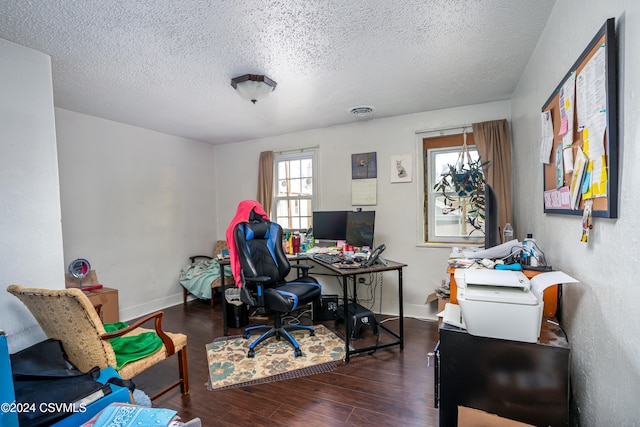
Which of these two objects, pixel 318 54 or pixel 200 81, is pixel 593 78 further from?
pixel 200 81

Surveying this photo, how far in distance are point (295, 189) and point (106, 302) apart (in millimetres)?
2610

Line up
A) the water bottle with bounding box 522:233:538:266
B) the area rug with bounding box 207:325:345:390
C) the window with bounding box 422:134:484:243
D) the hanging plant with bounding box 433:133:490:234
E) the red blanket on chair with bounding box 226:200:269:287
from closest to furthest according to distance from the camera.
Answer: the water bottle with bounding box 522:233:538:266 → the area rug with bounding box 207:325:345:390 → the red blanket on chair with bounding box 226:200:269:287 → the hanging plant with bounding box 433:133:490:234 → the window with bounding box 422:134:484:243

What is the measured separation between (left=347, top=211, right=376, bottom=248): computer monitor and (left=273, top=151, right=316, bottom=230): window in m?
0.88

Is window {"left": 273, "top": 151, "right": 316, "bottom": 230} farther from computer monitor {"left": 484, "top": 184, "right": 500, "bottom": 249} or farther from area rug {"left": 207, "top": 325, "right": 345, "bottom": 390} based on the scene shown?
computer monitor {"left": 484, "top": 184, "right": 500, "bottom": 249}

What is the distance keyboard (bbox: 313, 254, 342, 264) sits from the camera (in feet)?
9.89

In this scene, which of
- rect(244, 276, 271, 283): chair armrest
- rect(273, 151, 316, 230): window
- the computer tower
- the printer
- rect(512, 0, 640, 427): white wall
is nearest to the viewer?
rect(512, 0, 640, 427): white wall

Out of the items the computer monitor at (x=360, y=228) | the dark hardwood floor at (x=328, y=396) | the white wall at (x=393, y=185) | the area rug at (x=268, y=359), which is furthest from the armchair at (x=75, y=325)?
the white wall at (x=393, y=185)

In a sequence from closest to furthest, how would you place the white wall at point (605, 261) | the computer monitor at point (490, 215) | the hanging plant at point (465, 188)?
the white wall at point (605, 261), the computer monitor at point (490, 215), the hanging plant at point (465, 188)

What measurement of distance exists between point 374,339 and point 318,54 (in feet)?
8.59

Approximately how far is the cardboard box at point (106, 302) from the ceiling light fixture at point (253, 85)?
8.21 ft

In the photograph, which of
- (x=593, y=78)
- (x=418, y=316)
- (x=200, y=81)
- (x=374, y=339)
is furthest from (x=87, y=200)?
(x=593, y=78)

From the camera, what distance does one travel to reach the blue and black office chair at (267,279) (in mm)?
2688

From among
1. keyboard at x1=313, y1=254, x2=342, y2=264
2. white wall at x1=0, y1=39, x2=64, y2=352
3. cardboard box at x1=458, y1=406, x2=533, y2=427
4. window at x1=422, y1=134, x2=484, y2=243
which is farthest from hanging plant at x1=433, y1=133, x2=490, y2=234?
white wall at x1=0, y1=39, x2=64, y2=352

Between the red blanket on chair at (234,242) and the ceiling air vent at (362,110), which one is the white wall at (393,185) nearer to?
the ceiling air vent at (362,110)
